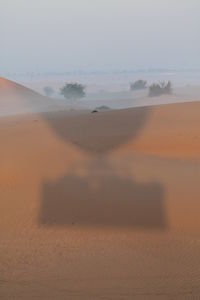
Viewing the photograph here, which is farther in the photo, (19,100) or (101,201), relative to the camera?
(19,100)

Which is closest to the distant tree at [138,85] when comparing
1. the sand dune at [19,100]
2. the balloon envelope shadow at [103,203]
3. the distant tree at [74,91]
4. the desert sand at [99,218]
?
the distant tree at [74,91]

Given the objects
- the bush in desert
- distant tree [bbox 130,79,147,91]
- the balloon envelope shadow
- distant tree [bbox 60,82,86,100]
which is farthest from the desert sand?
distant tree [bbox 130,79,147,91]

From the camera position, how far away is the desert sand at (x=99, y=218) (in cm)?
704

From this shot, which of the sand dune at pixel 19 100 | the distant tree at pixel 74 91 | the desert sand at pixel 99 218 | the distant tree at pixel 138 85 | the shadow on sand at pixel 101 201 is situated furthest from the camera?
the distant tree at pixel 138 85

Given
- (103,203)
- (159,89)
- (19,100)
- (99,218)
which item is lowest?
(99,218)

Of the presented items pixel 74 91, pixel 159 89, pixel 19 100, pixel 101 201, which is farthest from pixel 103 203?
pixel 74 91

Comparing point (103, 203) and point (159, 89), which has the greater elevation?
point (159, 89)

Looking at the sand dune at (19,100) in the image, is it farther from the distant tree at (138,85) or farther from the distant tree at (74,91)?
the distant tree at (138,85)

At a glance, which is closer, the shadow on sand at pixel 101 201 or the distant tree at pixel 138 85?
the shadow on sand at pixel 101 201

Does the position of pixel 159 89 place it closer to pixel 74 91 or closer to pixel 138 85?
pixel 74 91

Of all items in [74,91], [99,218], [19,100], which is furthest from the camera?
[74,91]

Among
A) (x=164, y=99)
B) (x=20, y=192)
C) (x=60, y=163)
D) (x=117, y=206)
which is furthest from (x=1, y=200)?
(x=164, y=99)

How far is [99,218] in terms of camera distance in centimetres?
1018

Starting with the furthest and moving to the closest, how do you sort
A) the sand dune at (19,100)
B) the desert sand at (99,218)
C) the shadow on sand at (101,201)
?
the sand dune at (19,100), the shadow on sand at (101,201), the desert sand at (99,218)
